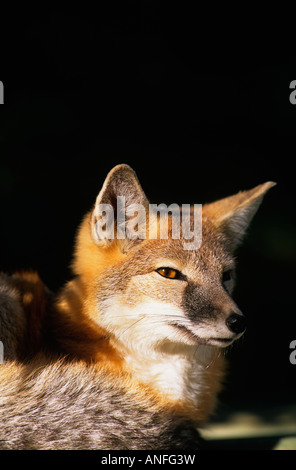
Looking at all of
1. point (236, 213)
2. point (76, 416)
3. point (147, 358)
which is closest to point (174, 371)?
point (147, 358)

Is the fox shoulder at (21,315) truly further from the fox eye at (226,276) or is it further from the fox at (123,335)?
the fox eye at (226,276)

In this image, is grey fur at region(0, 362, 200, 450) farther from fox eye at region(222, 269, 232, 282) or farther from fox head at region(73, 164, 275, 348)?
fox eye at region(222, 269, 232, 282)

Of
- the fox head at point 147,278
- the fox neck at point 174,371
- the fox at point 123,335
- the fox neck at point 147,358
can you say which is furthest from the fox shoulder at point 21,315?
the fox neck at point 174,371

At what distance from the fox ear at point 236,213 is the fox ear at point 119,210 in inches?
16.2

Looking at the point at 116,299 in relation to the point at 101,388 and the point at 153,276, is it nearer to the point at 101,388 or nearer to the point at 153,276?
the point at 153,276

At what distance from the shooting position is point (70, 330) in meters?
2.24

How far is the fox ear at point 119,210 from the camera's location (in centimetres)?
213

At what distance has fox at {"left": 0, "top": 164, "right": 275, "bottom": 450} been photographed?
5.81 feet

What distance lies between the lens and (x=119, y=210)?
2.18 metres

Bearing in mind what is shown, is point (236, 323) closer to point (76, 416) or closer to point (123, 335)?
point (123, 335)

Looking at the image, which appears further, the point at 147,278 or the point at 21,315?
the point at 21,315

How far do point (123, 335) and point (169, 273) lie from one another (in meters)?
0.30

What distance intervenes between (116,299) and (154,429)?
0.51 metres

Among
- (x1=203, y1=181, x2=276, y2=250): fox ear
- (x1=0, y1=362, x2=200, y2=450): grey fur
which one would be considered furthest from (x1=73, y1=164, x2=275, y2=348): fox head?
(x1=0, y1=362, x2=200, y2=450): grey fur
